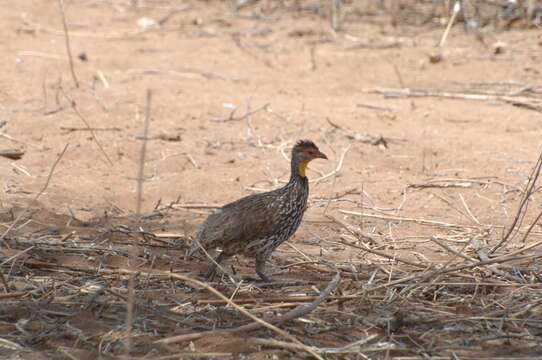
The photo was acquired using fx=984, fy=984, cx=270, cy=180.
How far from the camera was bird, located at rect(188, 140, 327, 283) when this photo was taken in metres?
5.61

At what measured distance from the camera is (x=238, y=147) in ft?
28.7

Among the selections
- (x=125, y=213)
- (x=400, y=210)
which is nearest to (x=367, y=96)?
(x=400, y=210)

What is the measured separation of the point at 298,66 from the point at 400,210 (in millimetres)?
4588

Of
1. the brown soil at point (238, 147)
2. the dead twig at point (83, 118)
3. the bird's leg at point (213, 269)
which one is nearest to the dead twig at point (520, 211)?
the brown soil at point (238, 147)

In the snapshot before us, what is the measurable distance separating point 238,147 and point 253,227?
10.4ft

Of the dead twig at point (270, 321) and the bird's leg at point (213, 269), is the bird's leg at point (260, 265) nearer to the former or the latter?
the bird's leg at point (213, 269)

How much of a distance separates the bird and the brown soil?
0.87 feet

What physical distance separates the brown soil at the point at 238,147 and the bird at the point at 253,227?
0.27m

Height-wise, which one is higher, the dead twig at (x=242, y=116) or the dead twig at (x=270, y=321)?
the dead twig at (x=270, y=321)

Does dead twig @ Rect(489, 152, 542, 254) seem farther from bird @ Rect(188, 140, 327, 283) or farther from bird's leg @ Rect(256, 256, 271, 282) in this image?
bird's leg @ Rect(256, 256, 271, 282)

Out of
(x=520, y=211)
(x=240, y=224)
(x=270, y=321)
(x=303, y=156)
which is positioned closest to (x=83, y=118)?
(x=303, y=156)

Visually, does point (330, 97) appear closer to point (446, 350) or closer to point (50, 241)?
point (50, 241)

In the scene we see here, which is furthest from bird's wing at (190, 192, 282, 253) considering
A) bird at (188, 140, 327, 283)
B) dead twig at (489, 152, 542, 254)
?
dead twig at (489, 152, 542, 254)

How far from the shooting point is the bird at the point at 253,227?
18.4 feet
